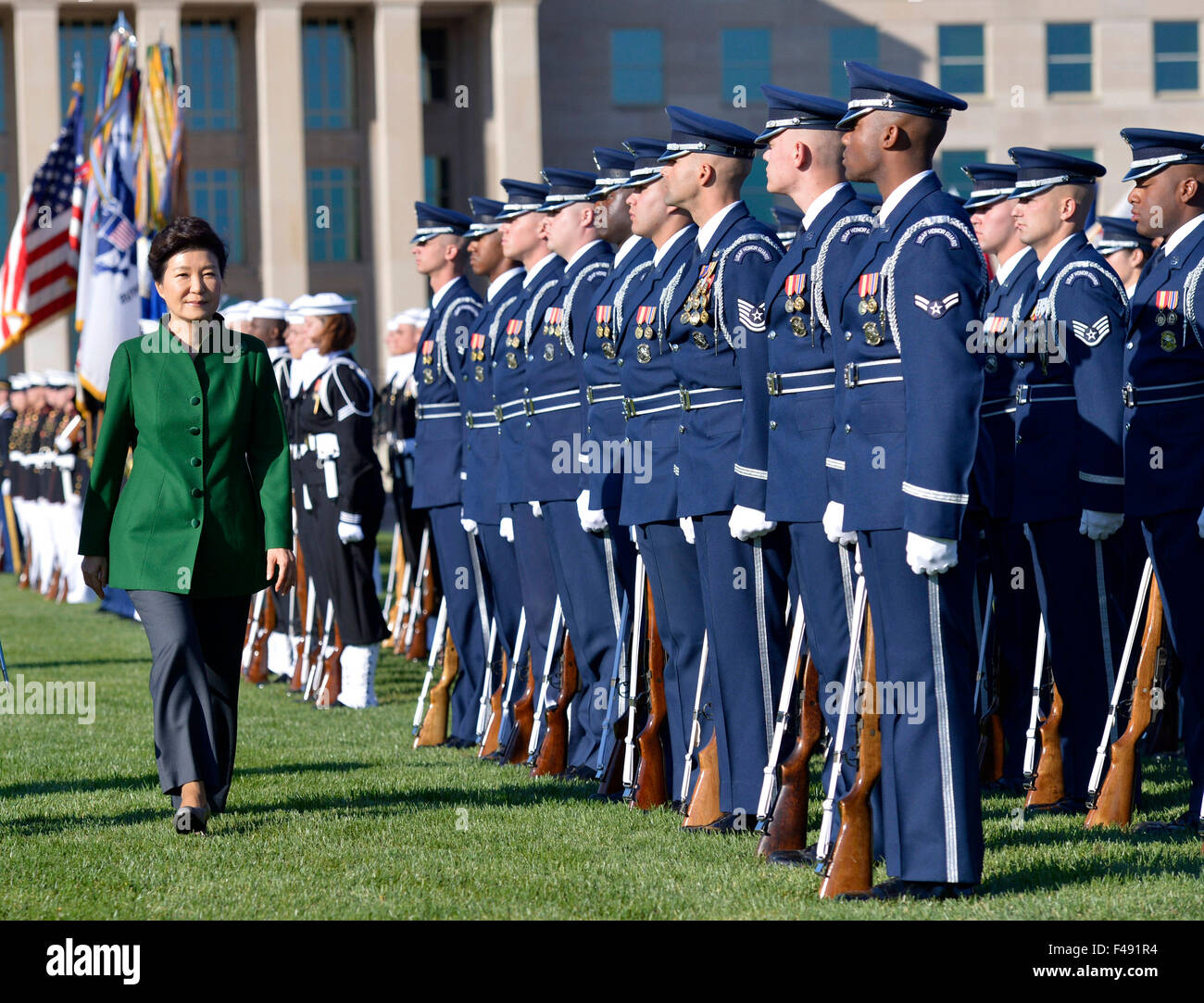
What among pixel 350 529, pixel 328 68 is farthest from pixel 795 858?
pixel 328 68

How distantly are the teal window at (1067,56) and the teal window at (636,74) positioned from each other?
435 inches

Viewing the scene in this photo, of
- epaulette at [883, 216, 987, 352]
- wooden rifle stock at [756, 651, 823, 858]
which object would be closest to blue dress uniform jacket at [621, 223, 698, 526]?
wooden rifle stock at [756, 651, 823, 858]

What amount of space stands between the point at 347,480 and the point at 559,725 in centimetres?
336

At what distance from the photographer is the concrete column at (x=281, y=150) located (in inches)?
2111

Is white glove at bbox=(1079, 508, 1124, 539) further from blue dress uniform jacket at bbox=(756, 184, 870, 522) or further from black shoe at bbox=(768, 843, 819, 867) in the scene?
black shoe at bbox=(768, 843, 819, 867)

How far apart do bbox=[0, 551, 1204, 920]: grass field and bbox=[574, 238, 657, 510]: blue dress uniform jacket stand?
133 cm

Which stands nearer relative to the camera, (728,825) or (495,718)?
(728,825)

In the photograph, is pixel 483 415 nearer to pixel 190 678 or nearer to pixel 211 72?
pixel 190 678

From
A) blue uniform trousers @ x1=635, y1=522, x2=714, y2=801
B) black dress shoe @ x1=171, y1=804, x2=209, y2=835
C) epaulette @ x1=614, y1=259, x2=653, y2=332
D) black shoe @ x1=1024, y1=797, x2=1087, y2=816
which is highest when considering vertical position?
epaulette @ x1=614, y1=259, x2=653, y2=332

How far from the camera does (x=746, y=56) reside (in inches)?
2242

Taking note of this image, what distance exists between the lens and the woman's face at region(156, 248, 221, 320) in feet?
24.8

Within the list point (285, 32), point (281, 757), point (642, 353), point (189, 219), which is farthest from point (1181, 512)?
point (285, 32)
